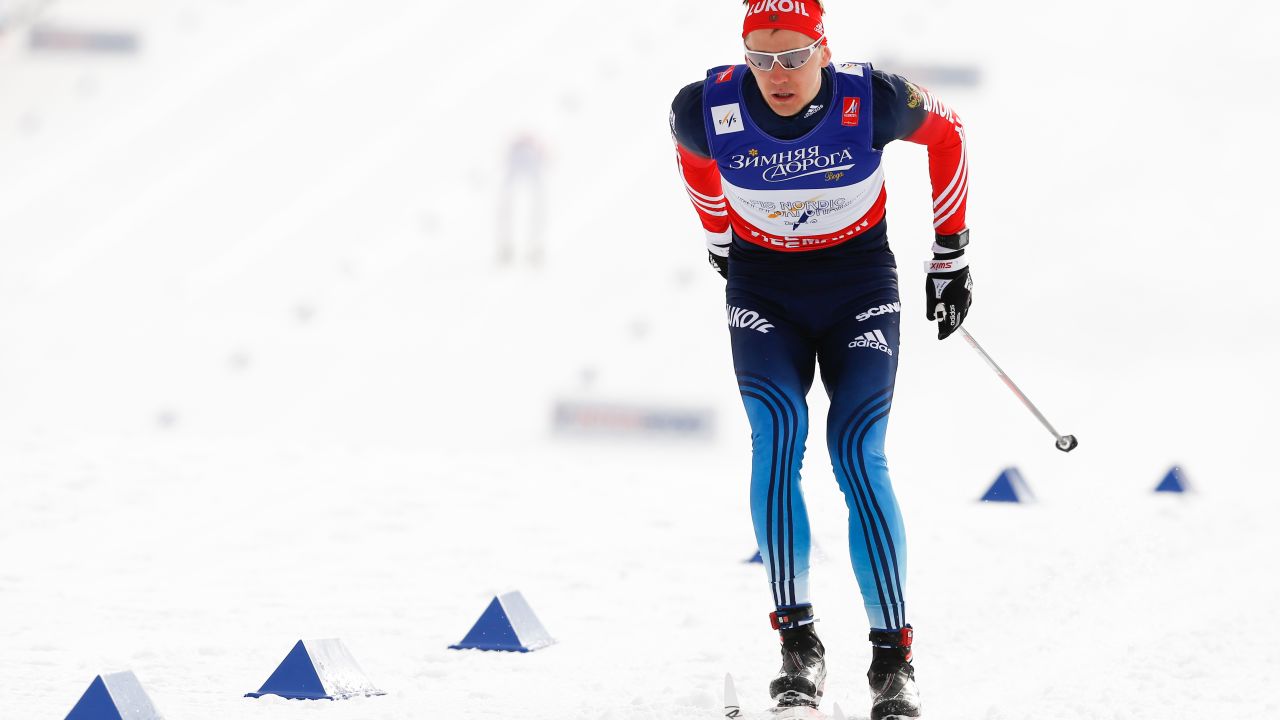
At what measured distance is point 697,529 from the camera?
5.93m

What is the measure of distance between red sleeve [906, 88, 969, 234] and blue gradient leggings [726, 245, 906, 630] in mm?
167

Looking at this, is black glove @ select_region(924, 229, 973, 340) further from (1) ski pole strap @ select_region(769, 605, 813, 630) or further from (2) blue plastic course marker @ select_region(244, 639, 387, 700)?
(2) blue plastic course marker @ select_region(244, 639, 387, 700)

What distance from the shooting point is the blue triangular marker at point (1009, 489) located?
615cm

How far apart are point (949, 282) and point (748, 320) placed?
1.62 feet

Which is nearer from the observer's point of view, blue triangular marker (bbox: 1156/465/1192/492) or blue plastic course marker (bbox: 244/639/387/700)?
blue plastic course marker (bbox: 244/639/387/700)

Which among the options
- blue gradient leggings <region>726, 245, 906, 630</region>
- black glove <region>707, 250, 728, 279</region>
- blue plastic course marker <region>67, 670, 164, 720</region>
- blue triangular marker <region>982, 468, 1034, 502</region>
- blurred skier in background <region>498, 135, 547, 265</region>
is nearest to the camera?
blue plastic course marker <region>67, 670, 164, 720</region>

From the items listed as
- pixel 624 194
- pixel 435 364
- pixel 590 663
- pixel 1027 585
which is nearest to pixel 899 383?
pixel 435 364

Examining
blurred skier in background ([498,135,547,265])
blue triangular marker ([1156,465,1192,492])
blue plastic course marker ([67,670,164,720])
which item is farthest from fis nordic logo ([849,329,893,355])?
blurred skier in background ([498,135,547,265])

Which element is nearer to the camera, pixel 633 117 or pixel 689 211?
pixel 689 211

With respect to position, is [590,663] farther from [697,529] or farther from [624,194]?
[624,194]

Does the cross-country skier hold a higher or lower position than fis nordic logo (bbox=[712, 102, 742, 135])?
lower

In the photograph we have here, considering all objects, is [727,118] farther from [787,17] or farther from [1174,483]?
Answer: [1174,483]

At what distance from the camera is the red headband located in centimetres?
315

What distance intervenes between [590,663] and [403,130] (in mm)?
13526
